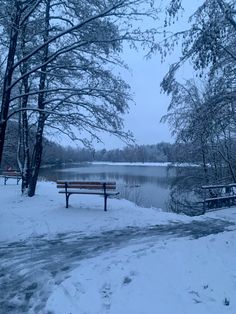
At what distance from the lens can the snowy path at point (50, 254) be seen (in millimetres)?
5820

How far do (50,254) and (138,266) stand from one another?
2.01m

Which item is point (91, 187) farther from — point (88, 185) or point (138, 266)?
point (138, 266)

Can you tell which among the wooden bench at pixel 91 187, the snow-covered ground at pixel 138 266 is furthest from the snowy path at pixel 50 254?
the wooden bench at pixel 91 187

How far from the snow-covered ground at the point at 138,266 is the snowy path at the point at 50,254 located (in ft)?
0.13

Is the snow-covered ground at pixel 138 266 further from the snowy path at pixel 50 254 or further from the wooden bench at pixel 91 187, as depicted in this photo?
the wooden bench at pixel 91 187

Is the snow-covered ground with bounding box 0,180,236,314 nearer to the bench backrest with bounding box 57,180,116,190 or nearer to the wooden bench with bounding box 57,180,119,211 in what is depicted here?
the wooden bench with bounding box 57,180,119,211

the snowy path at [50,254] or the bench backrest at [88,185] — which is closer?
the snowy path at [50,254]

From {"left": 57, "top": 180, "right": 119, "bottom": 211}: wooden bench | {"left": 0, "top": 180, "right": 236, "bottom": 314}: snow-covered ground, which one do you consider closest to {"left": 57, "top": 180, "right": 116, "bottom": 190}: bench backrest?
{"left": 57, "top": 180, "right": 119, "bottom": 211}: wooden bench

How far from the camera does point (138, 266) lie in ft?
22.6

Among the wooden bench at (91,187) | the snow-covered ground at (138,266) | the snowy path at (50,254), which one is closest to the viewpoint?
the snow-covered ground at (138,266)

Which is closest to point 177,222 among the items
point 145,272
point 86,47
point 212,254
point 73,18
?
point 212,254

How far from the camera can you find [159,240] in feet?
29.0

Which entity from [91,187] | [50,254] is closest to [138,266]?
[50,254]

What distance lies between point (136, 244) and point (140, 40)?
5.24 meters
